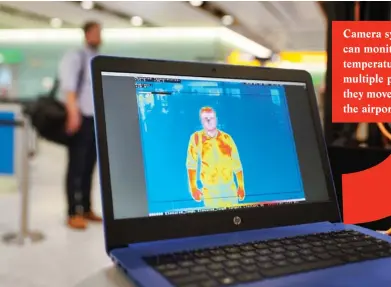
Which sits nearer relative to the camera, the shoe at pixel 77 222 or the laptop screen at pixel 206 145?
the laptop screen at pixel 206 145

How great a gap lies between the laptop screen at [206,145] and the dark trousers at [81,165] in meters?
1.98

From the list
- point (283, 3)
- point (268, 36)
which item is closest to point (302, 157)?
point (283, 3)

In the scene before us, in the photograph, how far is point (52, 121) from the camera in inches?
99.0

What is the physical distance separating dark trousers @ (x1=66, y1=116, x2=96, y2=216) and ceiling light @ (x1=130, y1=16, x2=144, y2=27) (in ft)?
18.2

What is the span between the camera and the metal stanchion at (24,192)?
2402mm

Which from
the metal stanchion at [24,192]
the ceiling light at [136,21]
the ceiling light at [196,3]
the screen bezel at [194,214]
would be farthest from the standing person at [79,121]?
the ceiling light at [136,21]

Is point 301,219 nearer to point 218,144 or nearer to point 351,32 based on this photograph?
point 218,144

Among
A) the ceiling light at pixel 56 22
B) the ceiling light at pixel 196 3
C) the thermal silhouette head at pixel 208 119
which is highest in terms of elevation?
the ceiling light at pixel 56 22

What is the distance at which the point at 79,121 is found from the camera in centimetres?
253

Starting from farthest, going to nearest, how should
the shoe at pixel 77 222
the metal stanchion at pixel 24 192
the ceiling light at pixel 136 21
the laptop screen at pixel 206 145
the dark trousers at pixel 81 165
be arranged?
the ceiling light at pixel 136 21 < the shoe at pixel 77 222 < the dark trousers at pixel 81 165 < the metal stanchion at pixel 24 192 < the laptop screen at pixel 206 145

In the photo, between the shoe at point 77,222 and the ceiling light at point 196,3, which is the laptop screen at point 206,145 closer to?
the shoe at point 77,222

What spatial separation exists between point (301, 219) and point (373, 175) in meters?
0.20

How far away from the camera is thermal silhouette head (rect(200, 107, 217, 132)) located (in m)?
0.62

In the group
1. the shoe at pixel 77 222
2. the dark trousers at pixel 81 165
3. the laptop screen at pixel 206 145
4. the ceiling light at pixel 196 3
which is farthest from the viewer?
the ceiling light at pixel 196 3
